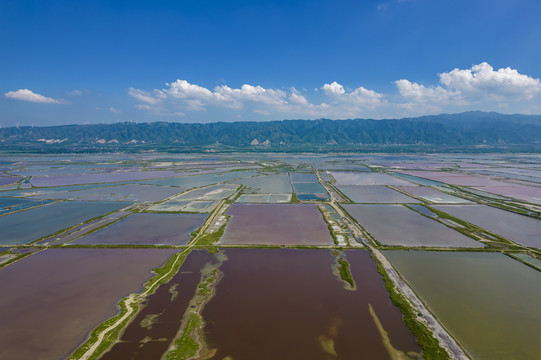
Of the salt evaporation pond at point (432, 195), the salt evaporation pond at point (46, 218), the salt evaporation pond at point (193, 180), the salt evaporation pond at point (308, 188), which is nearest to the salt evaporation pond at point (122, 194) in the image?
the salt evaporation pond at point (46, 218)

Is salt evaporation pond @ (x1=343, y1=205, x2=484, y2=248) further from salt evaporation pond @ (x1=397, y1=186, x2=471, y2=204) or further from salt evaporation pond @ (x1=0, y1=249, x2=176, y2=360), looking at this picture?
→ salt evaporation pond @ (x1=0, y1=249, x2=176, y2=360)

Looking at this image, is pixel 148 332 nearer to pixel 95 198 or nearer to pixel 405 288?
pixel 405 288

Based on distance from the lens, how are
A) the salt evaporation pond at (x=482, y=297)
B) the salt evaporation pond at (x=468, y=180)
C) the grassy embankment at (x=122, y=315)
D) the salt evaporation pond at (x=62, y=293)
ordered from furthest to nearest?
1. the salt evaporation pond at (x=468, y=180)
2. the salt evaporation pond at (x=62, y=293)
3. the salt evaporation pond at (x=482, y=297)
4. the grassy embankment at (x=122, y=315)

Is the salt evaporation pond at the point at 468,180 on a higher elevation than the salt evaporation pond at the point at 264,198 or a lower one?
higher

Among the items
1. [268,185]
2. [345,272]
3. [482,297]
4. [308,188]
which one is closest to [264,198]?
[308,188]

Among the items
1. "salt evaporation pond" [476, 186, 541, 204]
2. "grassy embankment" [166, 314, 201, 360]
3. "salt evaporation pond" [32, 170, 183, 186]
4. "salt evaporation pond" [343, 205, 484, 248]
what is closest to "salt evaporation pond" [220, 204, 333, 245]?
"salt evaporation pond" [343, 205, 484, 248]

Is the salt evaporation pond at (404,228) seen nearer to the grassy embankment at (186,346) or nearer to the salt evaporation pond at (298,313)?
the salt evaporation pond at (298,313)

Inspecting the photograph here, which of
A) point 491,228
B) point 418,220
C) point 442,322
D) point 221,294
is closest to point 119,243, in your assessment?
point 221,294
